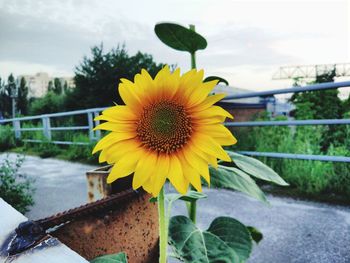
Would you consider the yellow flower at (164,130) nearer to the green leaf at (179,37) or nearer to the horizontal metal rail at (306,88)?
the green leaf at (179,37)

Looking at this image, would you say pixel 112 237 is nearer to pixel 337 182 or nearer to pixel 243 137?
Answer: pixel 337 182

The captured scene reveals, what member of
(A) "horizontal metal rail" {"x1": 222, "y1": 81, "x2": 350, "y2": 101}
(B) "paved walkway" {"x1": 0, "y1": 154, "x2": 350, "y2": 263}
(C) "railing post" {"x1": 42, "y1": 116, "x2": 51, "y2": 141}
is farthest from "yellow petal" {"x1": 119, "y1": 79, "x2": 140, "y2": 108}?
(C) "railing post" {"x1": 42, "y1": 116, "x2": 51, "y2": 141}

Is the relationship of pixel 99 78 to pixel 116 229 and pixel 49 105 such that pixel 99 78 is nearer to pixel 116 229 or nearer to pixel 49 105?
pixel 49 105

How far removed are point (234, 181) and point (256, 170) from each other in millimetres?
96

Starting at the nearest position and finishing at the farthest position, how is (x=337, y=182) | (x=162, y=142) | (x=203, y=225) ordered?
(x=162, y=142) < (x=203, y=225) < (x=337, y=182)

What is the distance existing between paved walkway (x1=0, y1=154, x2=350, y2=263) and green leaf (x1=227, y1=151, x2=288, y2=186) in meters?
0.79

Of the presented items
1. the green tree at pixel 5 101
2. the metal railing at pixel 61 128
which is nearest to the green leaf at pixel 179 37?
the metal railing at pixel 61 128

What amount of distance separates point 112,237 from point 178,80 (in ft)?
1.39

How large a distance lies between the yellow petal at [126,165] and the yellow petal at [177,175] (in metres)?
0.05

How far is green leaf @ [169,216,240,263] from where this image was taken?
732 millimetres

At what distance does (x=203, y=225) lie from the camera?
6.94 feet

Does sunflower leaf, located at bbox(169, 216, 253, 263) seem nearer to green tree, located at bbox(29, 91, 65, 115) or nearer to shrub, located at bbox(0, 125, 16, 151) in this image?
shrub, located at bbox(0, 125, 16, 151)

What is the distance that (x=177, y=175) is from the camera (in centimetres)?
52

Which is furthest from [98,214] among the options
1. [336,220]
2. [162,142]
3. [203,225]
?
[336,220]
